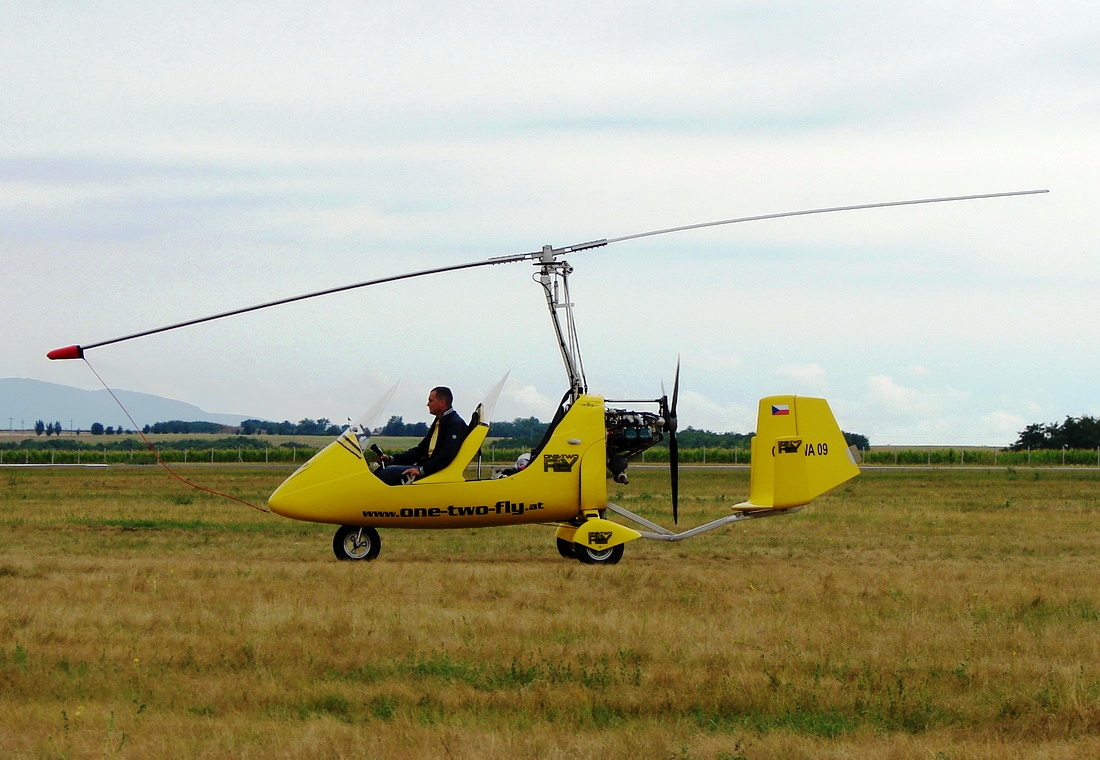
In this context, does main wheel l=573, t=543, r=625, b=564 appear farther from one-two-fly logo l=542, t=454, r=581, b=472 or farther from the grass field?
one-two-fly logo l=542, t=454, r=581, b=472

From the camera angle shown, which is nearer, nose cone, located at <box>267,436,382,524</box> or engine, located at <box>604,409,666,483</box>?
nose cone, located at <box>267,436,382,524</box>

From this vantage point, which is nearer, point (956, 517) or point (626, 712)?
point (626, 712)

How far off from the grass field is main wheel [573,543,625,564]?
1.23 ft

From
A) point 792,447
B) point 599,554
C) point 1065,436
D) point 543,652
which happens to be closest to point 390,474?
point 599,554

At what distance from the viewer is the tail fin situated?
51.7 ft

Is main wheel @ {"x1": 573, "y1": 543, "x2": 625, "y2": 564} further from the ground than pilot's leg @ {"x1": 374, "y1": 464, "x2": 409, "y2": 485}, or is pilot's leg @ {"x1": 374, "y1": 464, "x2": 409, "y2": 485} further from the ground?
pilot's leg @ {"x1": 374, "y1": 464, "x2": 409, "y2": 485}

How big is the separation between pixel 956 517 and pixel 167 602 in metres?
16.0

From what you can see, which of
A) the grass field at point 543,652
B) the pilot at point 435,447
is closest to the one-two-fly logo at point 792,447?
the grass field at point 543,652

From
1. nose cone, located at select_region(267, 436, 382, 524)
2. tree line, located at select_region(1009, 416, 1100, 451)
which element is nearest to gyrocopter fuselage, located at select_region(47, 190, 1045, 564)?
nose cone, located at select_region(267, 436, 382, 524)

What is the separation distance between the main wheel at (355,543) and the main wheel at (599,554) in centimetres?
255

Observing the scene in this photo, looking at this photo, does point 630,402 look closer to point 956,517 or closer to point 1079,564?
point 1079,564

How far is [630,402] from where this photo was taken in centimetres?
1558

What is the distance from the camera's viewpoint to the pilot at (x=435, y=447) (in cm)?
1489

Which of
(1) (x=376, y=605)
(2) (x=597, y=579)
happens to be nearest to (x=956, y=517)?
(2) (x=597, y=579)
